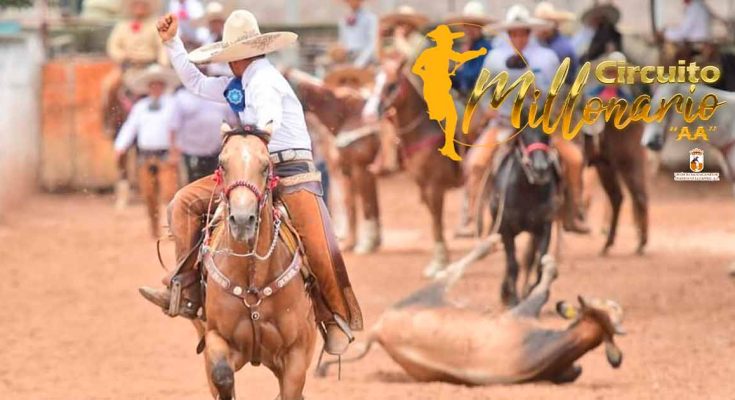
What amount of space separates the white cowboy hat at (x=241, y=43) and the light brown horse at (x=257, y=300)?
0.51m

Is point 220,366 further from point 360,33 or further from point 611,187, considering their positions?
point 360,33

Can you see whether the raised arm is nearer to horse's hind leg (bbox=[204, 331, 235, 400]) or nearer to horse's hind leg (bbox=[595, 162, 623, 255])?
horse's hind leg (bbox=[204, 331, 235, 400])

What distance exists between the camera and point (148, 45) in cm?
Answer: 2169

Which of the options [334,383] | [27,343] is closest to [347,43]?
[27,343]

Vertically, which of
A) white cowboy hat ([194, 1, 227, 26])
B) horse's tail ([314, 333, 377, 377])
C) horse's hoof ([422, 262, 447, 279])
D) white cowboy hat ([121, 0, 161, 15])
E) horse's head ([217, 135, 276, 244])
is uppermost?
white cowboy hat ([121, 0, 161, 15])

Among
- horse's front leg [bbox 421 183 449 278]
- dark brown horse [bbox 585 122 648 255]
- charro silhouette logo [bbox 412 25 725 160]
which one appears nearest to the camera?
charro silhouette logo [bbox 412 25 725 160]

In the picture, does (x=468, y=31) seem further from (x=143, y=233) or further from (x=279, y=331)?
(x=279, y=331)

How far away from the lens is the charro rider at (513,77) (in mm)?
13180

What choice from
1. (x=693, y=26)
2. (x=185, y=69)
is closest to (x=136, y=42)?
(x=693, y=26)

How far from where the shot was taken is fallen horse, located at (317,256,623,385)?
9320mm

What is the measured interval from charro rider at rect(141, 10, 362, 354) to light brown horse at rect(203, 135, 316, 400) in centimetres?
16

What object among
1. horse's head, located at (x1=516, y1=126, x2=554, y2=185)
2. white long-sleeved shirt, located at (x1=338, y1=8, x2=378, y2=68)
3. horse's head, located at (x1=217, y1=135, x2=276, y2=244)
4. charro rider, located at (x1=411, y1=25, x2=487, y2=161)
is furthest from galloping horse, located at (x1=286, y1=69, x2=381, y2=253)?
horse's head, located at (x1=217, y1=135, x2=276, y2=244)

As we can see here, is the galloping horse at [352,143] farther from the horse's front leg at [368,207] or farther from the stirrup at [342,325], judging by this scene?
the stirrup at [342,325]

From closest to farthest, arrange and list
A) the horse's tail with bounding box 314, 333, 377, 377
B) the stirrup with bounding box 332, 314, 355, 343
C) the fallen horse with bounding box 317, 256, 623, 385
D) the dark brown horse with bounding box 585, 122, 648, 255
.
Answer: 1. the stirrup with bounding box 332, 314, 355, 343
2. the fallen horse with bounding box 317, 256, 623, 385
3. the horse's tail with bounding box 314, 333, 377, 377
4. the dark brown horse with bounding box 585, 122, 648, 255
